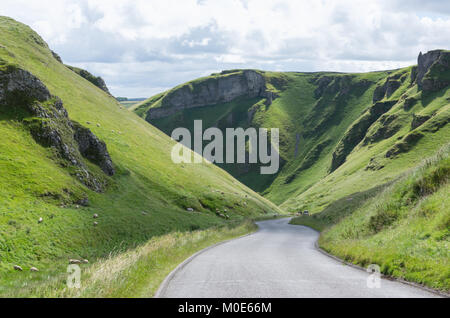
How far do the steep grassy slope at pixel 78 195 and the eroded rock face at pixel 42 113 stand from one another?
103cm

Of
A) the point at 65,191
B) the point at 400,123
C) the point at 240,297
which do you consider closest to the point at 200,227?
the point at 65,191

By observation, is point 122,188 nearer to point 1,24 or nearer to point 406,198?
point 406,198

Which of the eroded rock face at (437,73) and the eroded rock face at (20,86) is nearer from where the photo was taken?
the eroded rock face at (20,86)

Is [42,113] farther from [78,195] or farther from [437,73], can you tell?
[437,73]

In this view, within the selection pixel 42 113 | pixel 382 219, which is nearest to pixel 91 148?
pixel 42 113

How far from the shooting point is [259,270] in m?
16.0

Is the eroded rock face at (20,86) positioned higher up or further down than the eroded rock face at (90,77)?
further down

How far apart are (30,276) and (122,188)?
27.1m

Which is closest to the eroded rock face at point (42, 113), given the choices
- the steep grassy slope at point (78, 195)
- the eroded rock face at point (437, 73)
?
the steep grassy slope at point (78, 195)

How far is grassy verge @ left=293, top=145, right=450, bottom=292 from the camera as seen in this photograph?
43.9ft

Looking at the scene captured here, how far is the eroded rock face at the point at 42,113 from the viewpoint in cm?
3762
